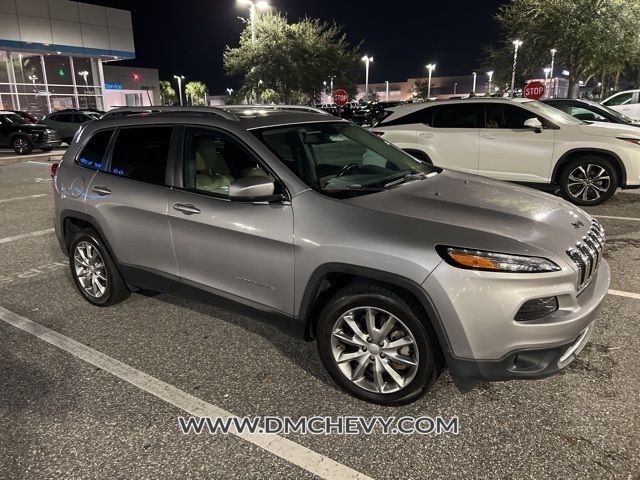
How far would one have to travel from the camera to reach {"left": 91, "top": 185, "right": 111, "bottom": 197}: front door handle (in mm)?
4045

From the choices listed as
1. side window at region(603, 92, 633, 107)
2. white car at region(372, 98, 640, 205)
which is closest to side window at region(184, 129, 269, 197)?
white car at region(372, 98, 640, 205)

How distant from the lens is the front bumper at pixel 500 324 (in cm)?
248

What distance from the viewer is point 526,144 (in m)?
8.02

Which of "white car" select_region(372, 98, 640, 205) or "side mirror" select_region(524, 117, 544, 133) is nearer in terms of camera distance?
"white car" select_region(372, 98, 640, 205)

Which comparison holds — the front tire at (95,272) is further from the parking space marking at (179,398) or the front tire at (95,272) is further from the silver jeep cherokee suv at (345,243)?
the parking space marking at (179,398)

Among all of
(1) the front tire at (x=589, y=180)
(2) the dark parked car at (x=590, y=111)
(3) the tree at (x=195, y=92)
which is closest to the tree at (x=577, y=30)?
(2) the dark parked car at (x=590, y=111)

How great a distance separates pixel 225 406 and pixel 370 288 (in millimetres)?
1136

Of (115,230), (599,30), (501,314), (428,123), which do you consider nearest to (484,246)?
(501,314)

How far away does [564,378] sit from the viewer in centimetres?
322

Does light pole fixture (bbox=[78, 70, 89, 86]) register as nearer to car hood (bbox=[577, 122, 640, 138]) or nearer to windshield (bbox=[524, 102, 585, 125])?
windshield (bbox=[524, 102, 585, 125])

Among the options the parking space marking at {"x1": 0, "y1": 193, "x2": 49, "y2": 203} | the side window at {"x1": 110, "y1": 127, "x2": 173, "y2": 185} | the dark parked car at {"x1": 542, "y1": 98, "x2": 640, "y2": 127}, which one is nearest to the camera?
the side window at {"x1": 110, "y1": 127, "x2": 173, "y2": 185}

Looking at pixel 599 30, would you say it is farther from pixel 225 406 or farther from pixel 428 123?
pixel 225 406

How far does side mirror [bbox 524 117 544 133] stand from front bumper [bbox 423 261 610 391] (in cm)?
589

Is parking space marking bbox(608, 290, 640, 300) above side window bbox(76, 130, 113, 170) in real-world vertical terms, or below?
below
